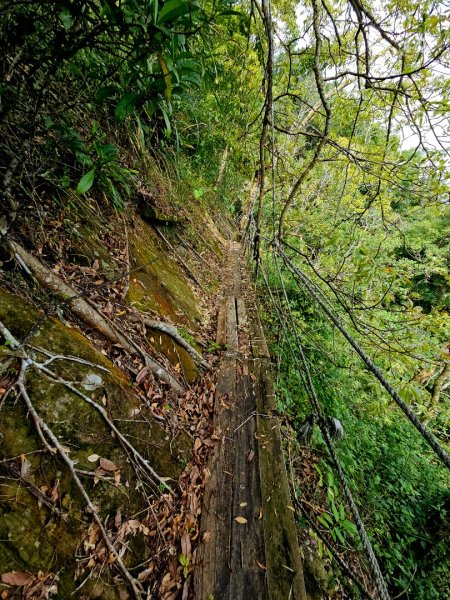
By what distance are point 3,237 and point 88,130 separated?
177 cm

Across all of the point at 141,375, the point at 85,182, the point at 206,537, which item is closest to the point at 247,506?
the point at 206,537

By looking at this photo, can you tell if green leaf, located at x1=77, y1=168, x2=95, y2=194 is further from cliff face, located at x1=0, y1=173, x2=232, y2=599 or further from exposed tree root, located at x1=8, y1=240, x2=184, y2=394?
exposed tree root, located at x1=8, y1=240, x2=184, y2=394

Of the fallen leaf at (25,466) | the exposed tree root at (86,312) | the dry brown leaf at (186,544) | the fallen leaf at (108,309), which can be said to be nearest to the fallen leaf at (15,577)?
the fallen leaf at (25,466)

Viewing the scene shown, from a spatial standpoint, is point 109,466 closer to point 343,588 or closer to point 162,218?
point 343,588

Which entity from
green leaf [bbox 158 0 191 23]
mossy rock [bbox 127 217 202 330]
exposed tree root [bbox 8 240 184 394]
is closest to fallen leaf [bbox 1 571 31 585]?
exposed tree root [bbox 8 240 184 394]

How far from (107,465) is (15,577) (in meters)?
0.46

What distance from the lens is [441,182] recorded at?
187cm

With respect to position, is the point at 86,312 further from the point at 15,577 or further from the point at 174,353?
the point at 15,577

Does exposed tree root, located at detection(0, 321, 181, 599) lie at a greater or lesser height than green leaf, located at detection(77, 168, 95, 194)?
lesser

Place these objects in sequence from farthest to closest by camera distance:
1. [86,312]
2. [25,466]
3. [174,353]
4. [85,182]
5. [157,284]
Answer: [157,284] → [174,353] → [85,182] → [86,312] → [25,466]

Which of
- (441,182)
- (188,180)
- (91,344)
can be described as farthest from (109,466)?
(188,180)

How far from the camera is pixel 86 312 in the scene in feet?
5.95

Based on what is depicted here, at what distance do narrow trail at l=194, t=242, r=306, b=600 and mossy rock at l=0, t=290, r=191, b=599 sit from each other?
1.10 feet

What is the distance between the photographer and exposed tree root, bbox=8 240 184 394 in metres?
1.59
